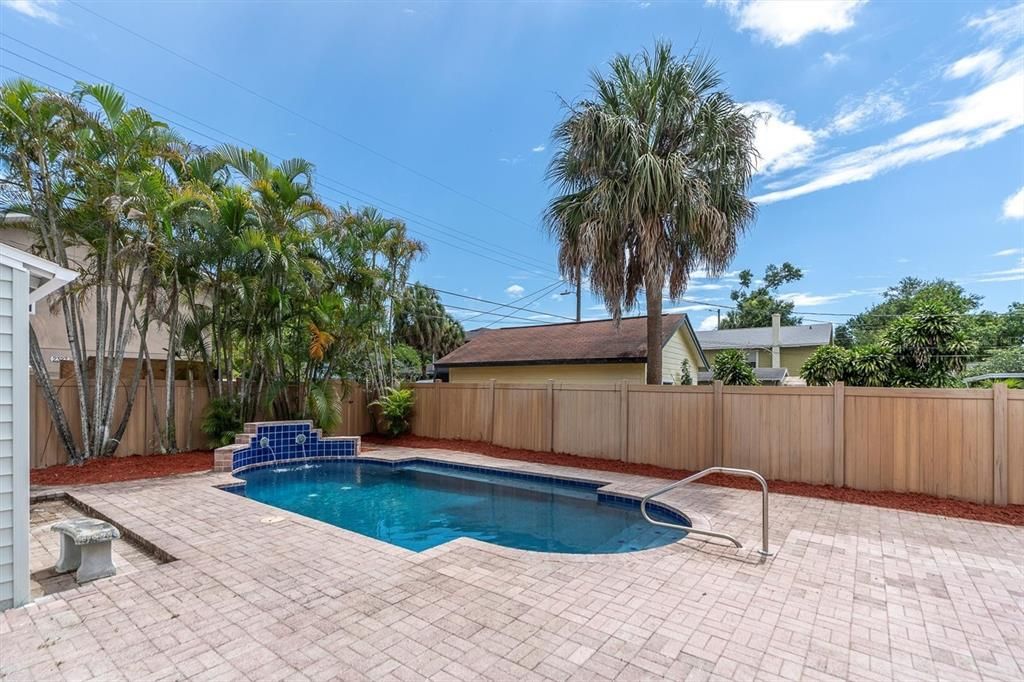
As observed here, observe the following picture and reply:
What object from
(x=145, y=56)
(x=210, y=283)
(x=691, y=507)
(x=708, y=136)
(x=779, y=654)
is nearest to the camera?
(x=779, y=654)

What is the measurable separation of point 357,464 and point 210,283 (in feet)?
15.8

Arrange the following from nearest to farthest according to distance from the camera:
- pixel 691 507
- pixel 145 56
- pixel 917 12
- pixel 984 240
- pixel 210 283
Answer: pixel 691 507, pixel 917 12, pixel 210 283, pixel 145 56, pixel 984 240

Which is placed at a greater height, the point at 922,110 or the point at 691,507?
the point at 922,110

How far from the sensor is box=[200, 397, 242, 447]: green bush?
32.1 ft

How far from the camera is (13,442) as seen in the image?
11.0 ft

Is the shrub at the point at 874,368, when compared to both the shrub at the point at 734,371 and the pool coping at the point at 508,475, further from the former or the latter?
the pool coping at the point at 508,475

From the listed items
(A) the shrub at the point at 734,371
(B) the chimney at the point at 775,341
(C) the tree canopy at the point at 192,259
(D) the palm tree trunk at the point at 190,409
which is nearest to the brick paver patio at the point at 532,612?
(C) the tree canopy at the point at 192,259

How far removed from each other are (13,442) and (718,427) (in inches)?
346

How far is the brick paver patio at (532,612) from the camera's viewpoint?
9.02 ft

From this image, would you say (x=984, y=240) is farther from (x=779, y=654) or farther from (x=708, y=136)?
(x=779, y=654)

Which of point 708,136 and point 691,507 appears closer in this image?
point 691,507

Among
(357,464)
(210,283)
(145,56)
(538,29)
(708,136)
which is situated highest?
(538,29)

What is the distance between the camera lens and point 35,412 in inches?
324

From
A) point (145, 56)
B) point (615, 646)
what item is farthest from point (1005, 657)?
point (145, 56)
